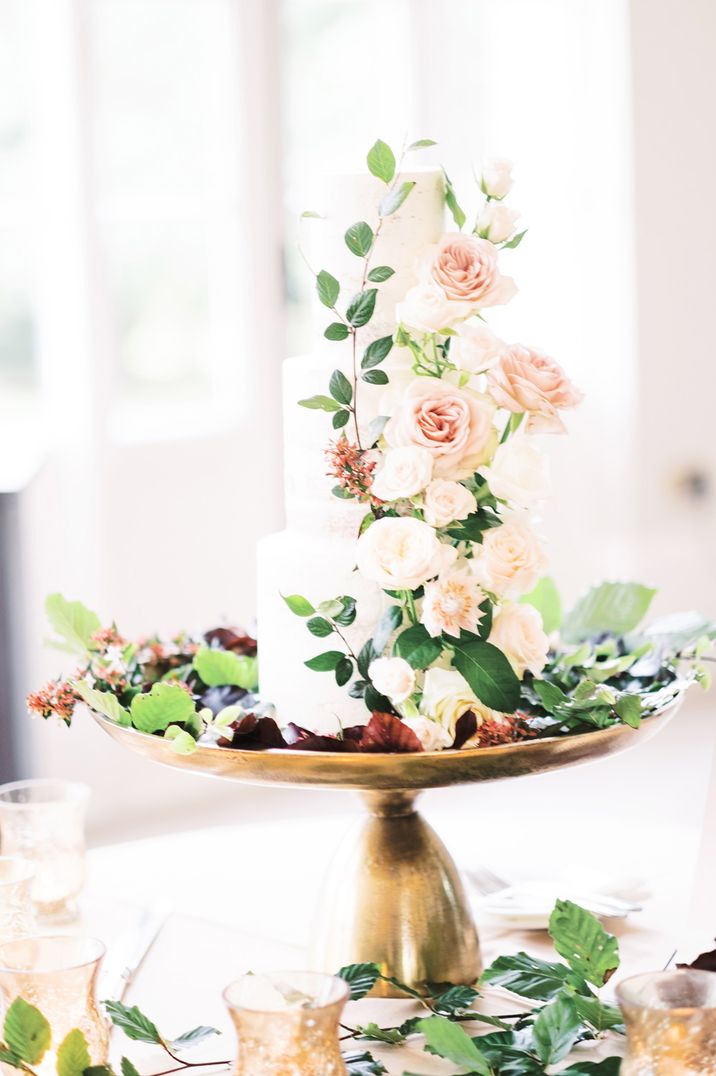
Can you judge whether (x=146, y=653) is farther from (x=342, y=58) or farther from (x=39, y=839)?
(x=342, y=58)

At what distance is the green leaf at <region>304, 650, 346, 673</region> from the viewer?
116cm

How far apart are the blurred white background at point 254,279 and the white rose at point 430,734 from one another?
2.14 meters

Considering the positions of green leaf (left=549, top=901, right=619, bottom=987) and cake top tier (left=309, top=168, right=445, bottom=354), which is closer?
green leaf (left=549, top=901, right=619, bottom=987)

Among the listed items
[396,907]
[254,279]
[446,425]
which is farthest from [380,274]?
[254,279]

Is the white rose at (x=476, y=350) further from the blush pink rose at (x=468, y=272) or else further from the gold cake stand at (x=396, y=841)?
the gold cake stand at (x=396, y=841)

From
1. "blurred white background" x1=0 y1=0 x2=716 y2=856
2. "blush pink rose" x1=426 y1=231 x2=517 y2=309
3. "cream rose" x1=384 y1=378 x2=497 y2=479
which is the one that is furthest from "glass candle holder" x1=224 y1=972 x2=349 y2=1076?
"blurred white background" x1=0 y1=0 x2=716 y2=856

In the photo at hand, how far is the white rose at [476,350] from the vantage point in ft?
3.67

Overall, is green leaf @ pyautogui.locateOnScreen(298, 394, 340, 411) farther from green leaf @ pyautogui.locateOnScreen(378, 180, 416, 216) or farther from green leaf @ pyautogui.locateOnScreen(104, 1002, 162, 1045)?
green leaf @ pyautogui.locateOnScreen(104, 1002, 162, 1045)

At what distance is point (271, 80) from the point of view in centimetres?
364

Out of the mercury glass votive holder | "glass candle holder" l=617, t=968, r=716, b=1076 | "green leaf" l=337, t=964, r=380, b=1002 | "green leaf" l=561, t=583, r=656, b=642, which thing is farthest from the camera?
"green leaf" l=561, t=583, r=656, b=642

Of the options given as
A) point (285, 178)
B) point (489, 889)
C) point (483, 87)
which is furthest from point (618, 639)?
point (483, 87)

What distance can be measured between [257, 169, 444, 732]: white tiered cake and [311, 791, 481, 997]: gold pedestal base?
10 centimetres

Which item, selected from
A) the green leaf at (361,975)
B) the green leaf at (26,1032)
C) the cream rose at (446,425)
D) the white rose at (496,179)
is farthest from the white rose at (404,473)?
the green leaf at (26,1032)

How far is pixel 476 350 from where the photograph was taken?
1.12 m
